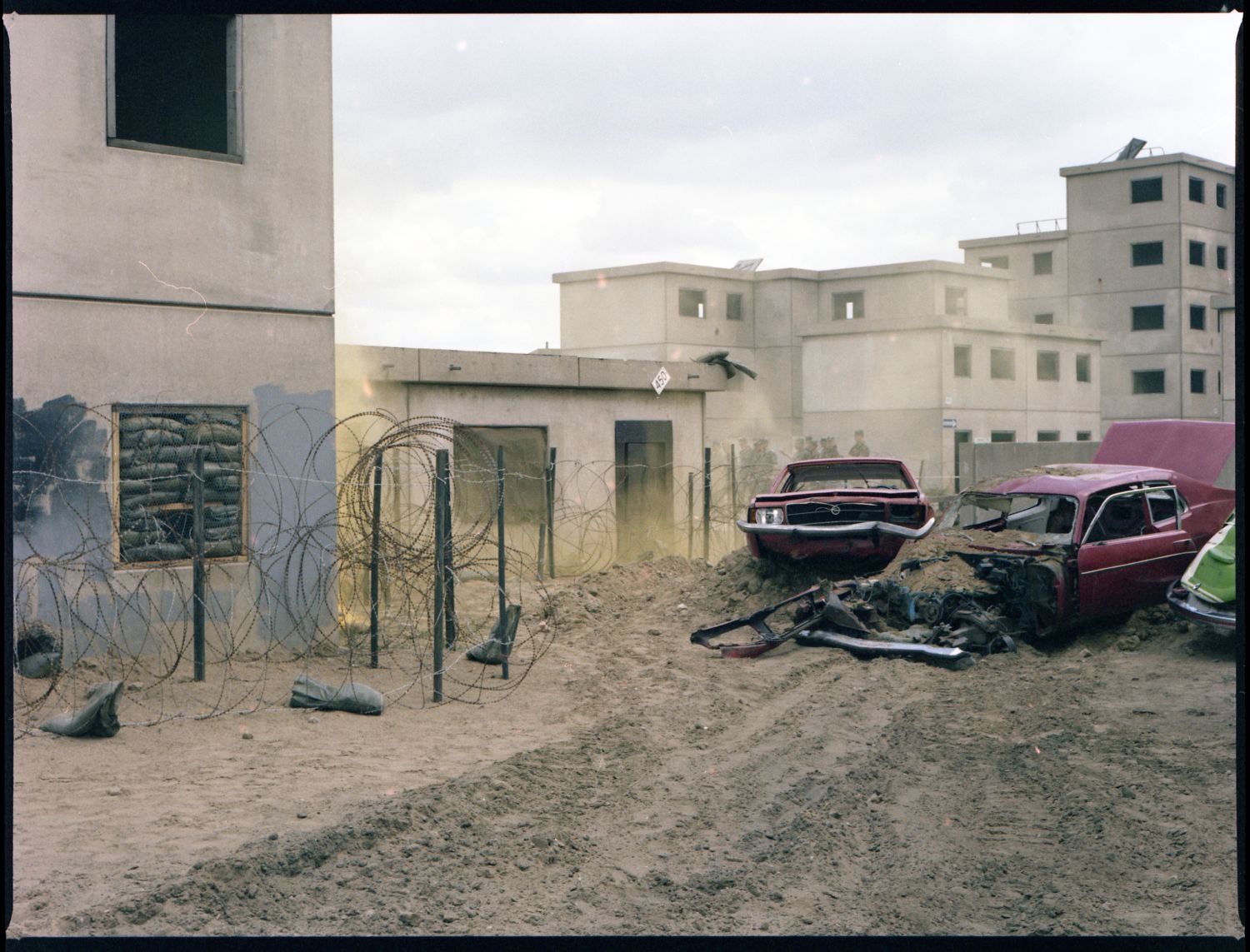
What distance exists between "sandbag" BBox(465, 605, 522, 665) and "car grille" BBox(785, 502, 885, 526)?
12.3 ft

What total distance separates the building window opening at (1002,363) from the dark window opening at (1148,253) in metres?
13.0

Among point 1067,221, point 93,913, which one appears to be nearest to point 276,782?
point 93,913

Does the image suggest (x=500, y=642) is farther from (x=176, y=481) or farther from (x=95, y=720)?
(x=95, y=720)

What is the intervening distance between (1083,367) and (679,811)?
40817 millimetres

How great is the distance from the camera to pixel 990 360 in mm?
39406

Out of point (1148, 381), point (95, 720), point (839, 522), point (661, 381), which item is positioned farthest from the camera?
point (1148, 381)

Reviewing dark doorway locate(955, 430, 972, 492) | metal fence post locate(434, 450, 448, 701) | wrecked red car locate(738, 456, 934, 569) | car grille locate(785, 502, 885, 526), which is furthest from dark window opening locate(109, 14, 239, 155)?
dark doorway locate(955, 430, 972, 492)

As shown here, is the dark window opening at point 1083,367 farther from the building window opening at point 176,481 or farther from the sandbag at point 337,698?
the sandbag at point 337,698

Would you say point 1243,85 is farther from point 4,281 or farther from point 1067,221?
point 1067,221

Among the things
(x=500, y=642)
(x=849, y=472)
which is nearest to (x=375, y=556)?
(x=500, y=642)

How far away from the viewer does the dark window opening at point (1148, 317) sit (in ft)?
162

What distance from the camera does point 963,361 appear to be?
38.4 metres

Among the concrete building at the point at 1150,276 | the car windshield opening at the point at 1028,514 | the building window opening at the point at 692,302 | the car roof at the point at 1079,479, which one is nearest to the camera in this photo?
the car roof at the point at 1079,479

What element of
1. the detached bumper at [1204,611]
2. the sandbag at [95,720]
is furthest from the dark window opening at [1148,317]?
the sandbag at [95,720]
